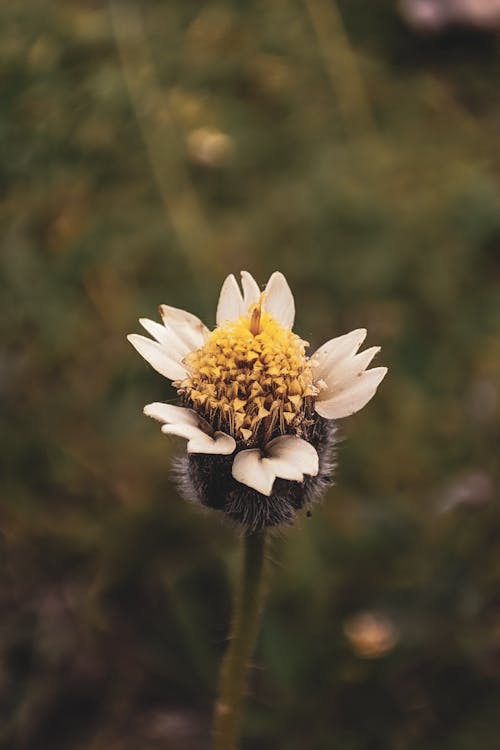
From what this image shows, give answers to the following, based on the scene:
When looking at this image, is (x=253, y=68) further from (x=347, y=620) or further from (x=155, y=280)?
(x=347, y=620)

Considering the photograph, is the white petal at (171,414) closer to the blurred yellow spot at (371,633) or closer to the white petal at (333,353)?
the white petal at (333,353)

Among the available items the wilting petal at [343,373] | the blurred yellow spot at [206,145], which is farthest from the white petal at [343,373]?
the blurred yellow spot at [206,145]

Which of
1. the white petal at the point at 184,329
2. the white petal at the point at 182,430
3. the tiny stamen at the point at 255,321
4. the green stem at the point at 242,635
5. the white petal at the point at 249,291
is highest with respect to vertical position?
the white petal at the point at 249,291

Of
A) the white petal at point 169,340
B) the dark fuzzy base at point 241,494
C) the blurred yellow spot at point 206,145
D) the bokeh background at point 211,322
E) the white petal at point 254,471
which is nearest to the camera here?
the white petal at point 254,471

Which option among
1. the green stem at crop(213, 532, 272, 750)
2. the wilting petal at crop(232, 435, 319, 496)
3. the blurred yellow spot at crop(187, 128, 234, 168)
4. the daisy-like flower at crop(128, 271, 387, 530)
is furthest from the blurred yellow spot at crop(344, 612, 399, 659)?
the blurred yellow spot at crop(187, 128, 234, 168)

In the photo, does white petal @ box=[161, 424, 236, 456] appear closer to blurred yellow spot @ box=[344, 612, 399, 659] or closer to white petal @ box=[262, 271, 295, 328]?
white petal @ box=[262, 271, 295, 328]

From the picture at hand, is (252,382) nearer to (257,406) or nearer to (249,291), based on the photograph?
(257,406)
